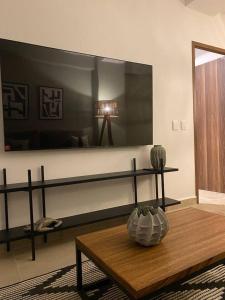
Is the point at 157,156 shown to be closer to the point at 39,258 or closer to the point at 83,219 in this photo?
the point at 83,219

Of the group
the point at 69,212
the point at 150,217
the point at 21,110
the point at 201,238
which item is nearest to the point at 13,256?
the point at 69,212

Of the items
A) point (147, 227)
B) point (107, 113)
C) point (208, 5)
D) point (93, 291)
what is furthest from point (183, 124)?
point (93, 291)

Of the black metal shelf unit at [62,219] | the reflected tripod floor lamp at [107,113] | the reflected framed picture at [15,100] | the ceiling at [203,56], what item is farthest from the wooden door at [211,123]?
the reflected framed picture at [15,100]

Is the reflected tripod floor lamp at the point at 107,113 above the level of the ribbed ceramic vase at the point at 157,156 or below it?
above

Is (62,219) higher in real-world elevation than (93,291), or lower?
higher

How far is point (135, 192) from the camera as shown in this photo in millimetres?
2754

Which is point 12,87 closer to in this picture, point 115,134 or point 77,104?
point 77,104

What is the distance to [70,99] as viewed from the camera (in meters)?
Answer: 2.31

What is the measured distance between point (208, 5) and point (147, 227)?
305 centimetres

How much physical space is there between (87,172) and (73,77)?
0.94 metres

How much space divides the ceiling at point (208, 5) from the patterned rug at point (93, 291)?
9.71 feet

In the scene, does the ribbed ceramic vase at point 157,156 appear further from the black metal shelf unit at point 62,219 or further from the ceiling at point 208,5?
the ceiling at point 208,5

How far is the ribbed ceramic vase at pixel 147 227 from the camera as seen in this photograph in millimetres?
1256

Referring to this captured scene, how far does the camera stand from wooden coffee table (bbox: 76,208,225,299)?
1.01 meters
